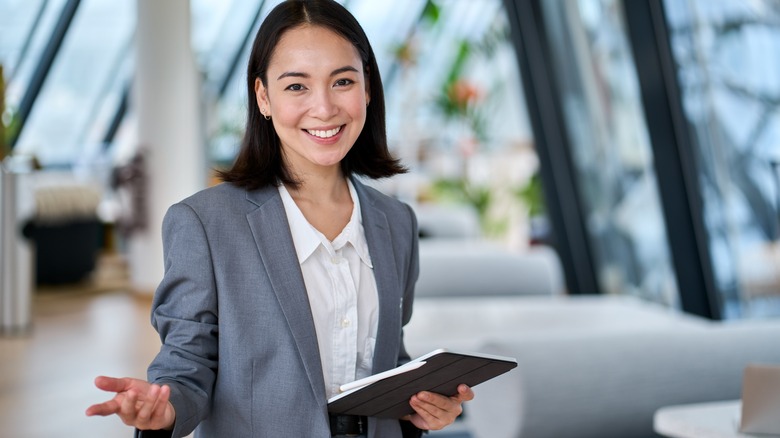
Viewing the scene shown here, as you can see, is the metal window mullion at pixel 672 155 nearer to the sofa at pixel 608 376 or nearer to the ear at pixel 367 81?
the sofa at pixel 608 376

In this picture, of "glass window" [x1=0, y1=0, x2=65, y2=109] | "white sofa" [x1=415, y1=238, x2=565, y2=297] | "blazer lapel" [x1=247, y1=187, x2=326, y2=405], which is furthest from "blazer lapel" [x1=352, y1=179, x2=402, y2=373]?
"glass window" [x1=0, y1=0, x2=65, y2=109]

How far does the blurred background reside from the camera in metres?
3.52

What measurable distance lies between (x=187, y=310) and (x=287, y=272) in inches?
6.1

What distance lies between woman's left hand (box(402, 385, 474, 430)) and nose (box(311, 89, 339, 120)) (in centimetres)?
44

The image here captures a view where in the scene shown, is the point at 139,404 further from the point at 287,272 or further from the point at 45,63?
the point at 45,63

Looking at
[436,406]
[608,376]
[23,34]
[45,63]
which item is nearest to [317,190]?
[436,406]

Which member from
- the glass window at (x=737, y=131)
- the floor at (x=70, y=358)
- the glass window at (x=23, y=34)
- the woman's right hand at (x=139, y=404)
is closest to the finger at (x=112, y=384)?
the woman's right hand at (x=139, y=404)

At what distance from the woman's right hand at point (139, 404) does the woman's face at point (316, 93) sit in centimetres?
43

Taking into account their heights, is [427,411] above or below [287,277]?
below

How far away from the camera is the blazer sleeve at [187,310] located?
1493mm

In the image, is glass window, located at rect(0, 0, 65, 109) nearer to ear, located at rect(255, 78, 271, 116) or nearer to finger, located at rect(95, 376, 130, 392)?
ear, located at rect(255, 78, 271, 116)

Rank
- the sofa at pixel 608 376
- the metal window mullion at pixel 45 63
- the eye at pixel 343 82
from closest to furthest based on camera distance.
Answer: the eye at pixel 343 82, the sofa at pixel 608 376, the metal window mullion at pixel 45 63

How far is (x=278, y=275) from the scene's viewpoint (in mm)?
1542

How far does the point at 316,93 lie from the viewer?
61.2 inches
